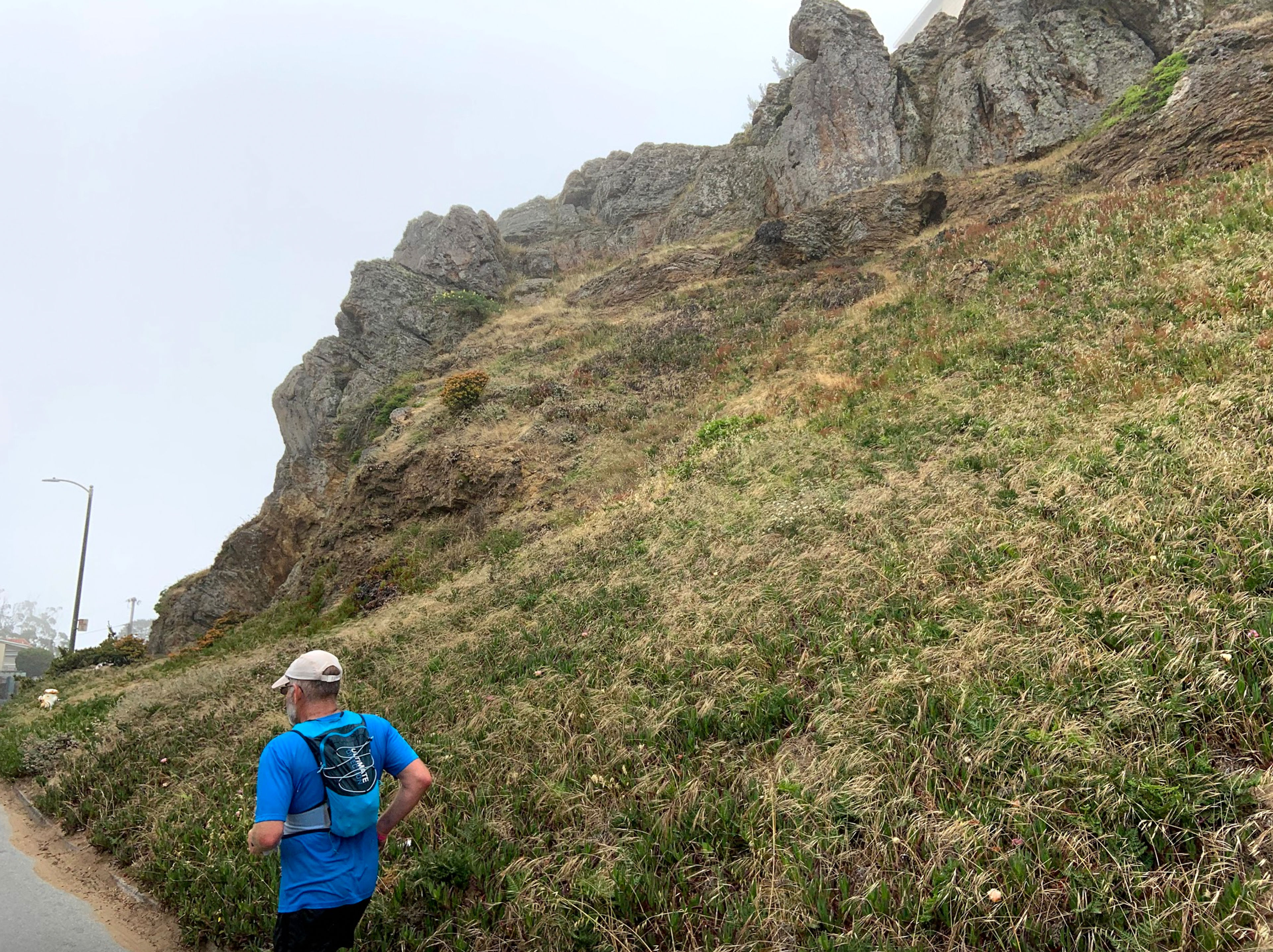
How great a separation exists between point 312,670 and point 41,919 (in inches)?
184

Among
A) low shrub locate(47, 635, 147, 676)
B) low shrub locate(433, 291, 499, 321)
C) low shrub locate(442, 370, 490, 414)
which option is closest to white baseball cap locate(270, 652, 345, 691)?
low shrub locate(442, 370, 490, 414)

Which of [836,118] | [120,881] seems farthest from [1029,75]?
[120,881]

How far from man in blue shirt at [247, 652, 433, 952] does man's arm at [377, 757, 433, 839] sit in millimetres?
96

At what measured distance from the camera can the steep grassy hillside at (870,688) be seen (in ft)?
10.5

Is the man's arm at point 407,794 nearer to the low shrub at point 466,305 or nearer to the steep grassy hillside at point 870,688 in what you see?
the steep grassy hillside at point 870,688

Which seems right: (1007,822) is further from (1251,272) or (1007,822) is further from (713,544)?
(1251,272)

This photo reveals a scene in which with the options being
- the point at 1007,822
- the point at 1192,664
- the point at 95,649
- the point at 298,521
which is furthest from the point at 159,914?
the point at 95,649

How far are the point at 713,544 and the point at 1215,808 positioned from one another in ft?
20.5

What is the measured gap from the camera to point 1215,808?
3.05m

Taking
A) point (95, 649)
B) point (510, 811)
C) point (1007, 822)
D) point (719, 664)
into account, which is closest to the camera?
point (1007, 822)

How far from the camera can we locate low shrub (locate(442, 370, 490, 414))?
21047mm

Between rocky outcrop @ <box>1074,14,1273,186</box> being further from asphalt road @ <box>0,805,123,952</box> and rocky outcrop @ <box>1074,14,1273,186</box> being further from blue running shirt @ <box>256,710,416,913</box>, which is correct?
asphalt road @ <box>0,805,123,952</box>

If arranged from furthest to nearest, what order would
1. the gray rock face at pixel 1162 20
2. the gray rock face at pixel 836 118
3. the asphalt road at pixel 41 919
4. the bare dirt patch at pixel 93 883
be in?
the gray rock face at pixel 836 118 < the gray rock face at pixel 1162 20 < the bare dirt patch at pixel 93 883 < the asphalt road at pixel 41 919

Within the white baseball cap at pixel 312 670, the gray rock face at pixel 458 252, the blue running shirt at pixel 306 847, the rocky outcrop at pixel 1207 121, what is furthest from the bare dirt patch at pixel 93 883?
the gray rock face at pixel 458 252
